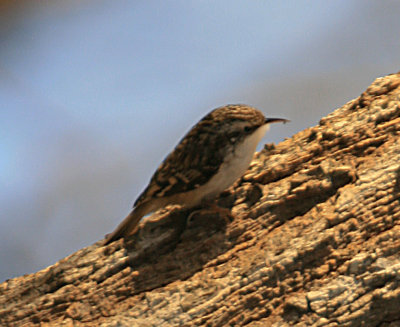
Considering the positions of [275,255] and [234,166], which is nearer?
[275,255]

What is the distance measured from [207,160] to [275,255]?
568 millimetres

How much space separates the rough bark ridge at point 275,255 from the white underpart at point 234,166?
126 millimetres

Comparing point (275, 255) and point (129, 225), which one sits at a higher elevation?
point (129, 225)

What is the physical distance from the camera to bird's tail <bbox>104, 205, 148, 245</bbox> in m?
3.41

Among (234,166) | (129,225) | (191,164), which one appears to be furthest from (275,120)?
(129,225)

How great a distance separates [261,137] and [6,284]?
155 centimetres

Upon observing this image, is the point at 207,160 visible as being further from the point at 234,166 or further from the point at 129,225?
the point at 129,225

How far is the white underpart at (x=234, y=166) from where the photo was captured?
3.26m

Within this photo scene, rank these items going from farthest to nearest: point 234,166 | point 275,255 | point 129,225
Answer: point 129,225
point 234,166
point 275,255

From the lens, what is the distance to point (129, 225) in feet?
11.3

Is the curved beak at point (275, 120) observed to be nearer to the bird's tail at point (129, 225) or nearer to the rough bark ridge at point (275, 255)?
the rough bark ridge at point (275, 255)

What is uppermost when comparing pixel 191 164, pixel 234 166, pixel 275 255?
pixel 191 164

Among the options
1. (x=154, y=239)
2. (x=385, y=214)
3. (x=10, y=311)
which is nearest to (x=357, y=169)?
(x=385, y=214)

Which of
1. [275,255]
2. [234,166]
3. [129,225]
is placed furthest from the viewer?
[129,225]
